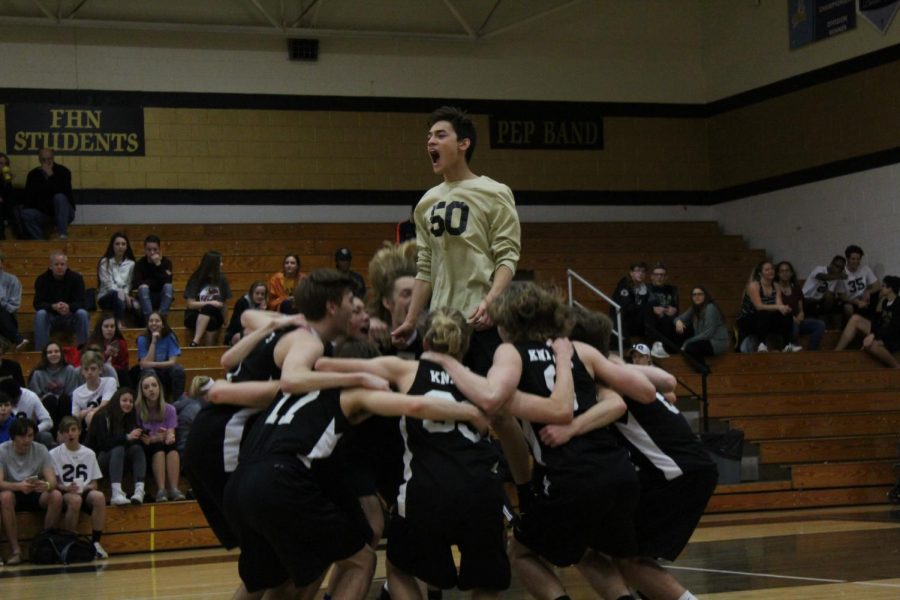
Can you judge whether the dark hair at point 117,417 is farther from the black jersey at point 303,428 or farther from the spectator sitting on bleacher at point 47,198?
the black jersey at point 303,428

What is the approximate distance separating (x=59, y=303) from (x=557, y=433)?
30.2 feet

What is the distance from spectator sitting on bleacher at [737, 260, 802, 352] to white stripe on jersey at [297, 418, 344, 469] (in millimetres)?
10642

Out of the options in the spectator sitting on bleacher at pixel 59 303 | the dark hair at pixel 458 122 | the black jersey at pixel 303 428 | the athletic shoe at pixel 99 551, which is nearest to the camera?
→ the black jersey at pixel 303 428

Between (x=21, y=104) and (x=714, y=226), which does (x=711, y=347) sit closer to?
(x=714, y=226)

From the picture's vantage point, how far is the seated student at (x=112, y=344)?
41.7 feet

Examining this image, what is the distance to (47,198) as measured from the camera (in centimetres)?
1623

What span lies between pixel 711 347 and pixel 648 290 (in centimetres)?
105

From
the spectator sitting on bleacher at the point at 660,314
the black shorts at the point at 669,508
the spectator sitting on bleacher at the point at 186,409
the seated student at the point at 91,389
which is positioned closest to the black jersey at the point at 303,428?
the black shorts at the point at 669,508

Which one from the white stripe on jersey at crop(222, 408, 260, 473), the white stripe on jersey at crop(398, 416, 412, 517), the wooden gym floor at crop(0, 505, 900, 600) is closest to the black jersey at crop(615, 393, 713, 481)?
the white stripe on jersey at crop(398, 416, 412, 517)

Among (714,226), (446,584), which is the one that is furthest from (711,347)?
(446,584)

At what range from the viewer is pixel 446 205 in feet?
20.3

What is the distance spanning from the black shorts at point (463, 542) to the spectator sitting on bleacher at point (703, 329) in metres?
9.23

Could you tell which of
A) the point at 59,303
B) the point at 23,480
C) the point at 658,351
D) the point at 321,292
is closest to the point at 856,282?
the point at 658,351

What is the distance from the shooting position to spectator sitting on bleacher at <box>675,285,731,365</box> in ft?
46.5
